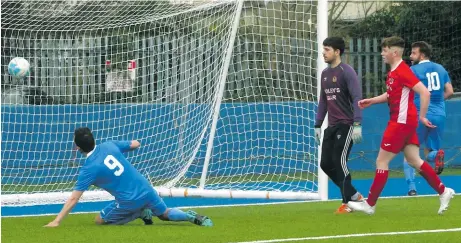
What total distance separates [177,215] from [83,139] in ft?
3.58

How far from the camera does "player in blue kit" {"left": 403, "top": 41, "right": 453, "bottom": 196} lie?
13.3 m

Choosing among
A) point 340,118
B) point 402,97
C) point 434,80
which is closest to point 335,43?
point 340,118

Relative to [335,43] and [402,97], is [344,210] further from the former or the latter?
[335,43]

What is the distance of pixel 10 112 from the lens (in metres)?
15.5

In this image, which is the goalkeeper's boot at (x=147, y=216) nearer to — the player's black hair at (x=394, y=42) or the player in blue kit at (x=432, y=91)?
the player's black hair at (x=394, y=42)

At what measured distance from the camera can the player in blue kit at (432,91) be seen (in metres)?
13.3

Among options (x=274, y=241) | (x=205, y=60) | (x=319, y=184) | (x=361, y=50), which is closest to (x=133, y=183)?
(x=274, y=241)

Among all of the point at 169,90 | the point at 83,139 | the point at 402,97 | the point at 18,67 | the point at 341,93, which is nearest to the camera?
the point at 83,139

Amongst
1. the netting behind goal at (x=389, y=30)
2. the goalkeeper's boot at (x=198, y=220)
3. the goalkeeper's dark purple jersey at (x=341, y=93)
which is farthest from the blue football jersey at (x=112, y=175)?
the netting behind goal at (x=389, y=30)

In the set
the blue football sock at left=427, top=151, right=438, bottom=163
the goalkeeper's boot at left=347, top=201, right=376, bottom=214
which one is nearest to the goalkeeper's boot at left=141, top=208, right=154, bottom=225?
the goalkeeper's boot at left=347, top=201, right=376, bottom=214

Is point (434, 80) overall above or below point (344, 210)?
above

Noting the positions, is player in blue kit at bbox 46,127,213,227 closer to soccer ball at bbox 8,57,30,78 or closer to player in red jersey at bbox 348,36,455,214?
player in red jersey at bbox 348,36,455,214

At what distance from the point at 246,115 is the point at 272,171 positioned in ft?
2.92

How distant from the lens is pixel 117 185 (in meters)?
9.99
